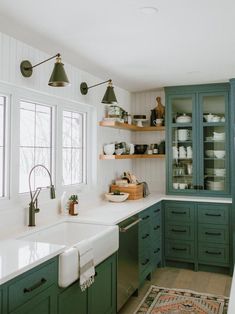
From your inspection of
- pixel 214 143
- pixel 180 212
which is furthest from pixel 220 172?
pixel 180 212

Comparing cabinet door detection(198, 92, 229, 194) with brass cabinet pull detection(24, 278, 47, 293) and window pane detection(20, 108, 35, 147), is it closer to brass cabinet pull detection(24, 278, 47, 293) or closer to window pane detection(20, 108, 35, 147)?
window pane detection(20, 108, 35, 147)

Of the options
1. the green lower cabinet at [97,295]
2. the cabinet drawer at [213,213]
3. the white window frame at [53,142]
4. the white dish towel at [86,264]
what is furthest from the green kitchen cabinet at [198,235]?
the white dish towel at [86,264]

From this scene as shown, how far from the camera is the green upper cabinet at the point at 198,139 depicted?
462 cm

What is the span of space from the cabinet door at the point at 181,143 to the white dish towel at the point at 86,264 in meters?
2.54

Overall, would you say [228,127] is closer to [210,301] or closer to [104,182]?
[104,182]

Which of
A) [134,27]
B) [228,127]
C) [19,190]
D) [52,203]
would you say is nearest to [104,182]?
[52,203]

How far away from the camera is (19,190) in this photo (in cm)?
303

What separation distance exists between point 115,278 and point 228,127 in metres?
2.58

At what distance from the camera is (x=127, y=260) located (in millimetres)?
3348

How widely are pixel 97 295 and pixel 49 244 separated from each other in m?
0.71

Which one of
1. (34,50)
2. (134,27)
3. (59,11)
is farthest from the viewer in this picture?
(34,50)

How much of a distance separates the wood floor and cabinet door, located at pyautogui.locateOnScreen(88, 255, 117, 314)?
57 cm

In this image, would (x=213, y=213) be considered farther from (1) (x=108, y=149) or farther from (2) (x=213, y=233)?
(1) (x=108, y=149)

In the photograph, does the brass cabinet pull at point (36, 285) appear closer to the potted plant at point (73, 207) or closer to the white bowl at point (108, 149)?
the potted plant at point (73, 207)
